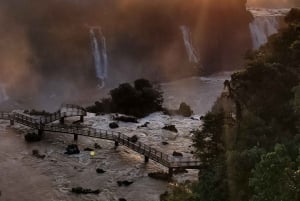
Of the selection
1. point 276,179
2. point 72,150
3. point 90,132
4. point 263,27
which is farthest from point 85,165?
point 263,27

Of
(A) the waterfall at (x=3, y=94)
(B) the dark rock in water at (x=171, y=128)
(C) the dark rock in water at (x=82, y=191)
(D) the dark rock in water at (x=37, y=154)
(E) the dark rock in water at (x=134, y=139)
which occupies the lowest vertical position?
(C) the dark rock in water at (x=82, y=191)

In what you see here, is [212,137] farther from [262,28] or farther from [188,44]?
[262,28]

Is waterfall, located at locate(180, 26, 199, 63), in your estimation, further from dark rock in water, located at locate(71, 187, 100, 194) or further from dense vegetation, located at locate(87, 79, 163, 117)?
dark rock in water, located at locate(71, 187, 100, 194)

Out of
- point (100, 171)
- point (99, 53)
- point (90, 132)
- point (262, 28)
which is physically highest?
point (262, 28)

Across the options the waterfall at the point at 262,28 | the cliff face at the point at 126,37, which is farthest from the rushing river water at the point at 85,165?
the waterfall at the point at 262,28

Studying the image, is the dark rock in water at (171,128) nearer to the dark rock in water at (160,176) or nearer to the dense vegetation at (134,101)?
the dense vegetation at (134,101)

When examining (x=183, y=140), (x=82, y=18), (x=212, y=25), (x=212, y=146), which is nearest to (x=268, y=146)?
(x=212, y=146)

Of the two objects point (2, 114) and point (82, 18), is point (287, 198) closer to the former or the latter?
point (2, 114)
